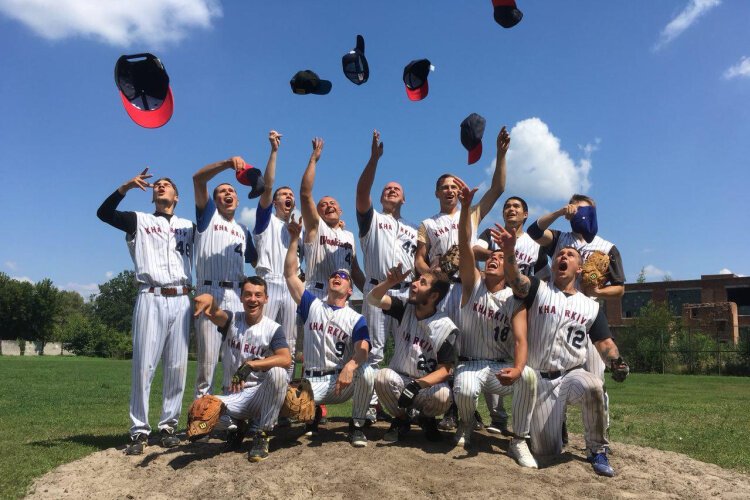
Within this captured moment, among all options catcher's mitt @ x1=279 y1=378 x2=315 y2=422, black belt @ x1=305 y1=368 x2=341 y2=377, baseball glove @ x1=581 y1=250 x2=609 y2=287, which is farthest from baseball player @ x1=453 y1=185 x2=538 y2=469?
catcher's mitt @ x1=279 y1=378 x2=315 y2=422

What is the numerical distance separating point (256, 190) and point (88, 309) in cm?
12001

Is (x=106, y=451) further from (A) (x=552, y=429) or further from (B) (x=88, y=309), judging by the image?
(B) (x=88, y=309)

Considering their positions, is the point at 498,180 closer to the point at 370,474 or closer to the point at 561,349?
the point at 561,349

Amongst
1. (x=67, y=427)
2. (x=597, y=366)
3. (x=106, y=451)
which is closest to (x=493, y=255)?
(x=597, y=366)

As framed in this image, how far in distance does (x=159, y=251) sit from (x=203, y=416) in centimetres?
198

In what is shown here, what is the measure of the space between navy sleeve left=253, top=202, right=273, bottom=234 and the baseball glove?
3.52 meters

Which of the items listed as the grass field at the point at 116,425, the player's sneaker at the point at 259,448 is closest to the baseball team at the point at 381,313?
the player's sneaker at the point at 259,448

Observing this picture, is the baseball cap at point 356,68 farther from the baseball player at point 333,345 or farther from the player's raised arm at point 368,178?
the baseball player at point 333,345

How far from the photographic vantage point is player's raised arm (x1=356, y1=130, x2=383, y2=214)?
6340 mm

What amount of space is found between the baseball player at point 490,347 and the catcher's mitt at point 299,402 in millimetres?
1383

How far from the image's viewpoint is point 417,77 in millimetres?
7211

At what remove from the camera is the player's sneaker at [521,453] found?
16.5 ft

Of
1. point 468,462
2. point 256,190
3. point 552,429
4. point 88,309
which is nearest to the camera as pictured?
point 468,462

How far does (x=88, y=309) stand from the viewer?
112750mm
